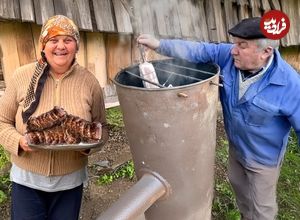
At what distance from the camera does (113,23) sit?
13.6 ft

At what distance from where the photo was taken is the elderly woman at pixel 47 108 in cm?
253

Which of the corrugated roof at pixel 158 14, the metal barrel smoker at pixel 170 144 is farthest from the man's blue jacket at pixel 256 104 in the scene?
the corrugated roof at pixel 158 14

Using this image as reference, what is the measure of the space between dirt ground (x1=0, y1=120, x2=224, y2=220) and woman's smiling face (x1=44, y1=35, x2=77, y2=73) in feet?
6.38

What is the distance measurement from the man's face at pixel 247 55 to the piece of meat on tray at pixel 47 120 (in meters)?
1.23

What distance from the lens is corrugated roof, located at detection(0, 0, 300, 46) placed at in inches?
148

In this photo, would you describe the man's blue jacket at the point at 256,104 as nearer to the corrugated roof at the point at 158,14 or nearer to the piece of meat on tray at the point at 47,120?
the piece of meat on tray at the point at 47,120

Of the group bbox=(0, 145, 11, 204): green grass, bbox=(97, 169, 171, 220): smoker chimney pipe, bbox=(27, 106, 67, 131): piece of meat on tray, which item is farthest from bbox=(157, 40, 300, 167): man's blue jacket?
bbox=(0, 145, 11, 204): green grass

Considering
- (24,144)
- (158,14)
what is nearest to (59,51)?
(24,144)

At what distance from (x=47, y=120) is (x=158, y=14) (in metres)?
2.34

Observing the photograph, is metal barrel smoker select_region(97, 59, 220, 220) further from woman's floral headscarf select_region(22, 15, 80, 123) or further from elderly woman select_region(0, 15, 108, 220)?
woman's floral headscarf select_region(22, 15, 80, 123)

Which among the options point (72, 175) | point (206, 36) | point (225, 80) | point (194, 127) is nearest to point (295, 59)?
point (206, 36)

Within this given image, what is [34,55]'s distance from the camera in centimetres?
416

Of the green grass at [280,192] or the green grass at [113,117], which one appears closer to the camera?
the green grass at [280,192]

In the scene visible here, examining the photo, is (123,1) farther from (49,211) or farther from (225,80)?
(49,211)
